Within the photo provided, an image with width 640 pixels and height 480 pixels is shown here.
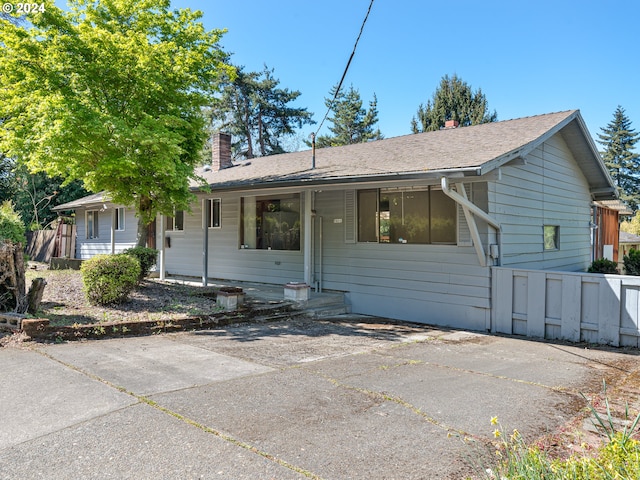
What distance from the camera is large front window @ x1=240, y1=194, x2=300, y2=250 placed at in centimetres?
1081

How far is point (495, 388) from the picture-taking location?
15.1ft

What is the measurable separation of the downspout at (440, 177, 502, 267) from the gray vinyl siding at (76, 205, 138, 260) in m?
11.7

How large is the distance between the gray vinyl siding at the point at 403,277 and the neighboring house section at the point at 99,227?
8497 millimetres

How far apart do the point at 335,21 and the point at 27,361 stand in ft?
32.9

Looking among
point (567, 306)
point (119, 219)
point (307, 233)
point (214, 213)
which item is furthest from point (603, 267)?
point (119, 219)

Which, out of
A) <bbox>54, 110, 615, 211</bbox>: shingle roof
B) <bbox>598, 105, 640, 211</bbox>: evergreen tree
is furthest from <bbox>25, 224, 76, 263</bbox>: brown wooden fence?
<bbox>598, 105, 640, 211</bbox>: evergreen tree

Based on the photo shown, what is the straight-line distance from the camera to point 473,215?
26.1ft

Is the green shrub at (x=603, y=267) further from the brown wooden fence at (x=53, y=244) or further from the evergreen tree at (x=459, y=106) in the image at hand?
the evergreen tree at (x=459, y=106)

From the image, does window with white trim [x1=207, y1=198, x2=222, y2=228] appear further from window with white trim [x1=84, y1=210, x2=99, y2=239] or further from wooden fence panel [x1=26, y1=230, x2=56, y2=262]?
wooden fence panel [x1=26, y1=230, x2=56, y2=262]

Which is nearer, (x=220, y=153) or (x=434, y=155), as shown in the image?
(x=434, y=155)

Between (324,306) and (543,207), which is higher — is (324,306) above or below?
below

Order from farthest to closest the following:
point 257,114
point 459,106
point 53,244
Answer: point 257,114 → point 459,106 → point 53,244

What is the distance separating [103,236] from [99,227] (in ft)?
2.02

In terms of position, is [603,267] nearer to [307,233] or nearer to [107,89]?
[307,233]
